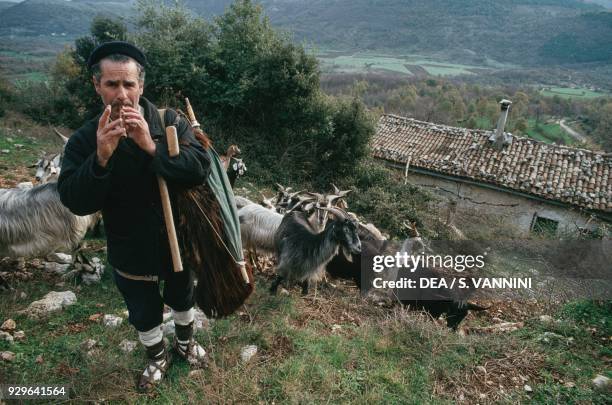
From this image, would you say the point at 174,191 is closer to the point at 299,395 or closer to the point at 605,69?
the point at 299,395

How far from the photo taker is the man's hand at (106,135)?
1.80m

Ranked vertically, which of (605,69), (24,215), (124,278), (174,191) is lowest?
(605,69)

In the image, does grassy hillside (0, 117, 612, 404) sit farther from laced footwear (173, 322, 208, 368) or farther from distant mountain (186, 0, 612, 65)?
distant mountain (186, 0, 612, 65)

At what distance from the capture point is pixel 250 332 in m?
3.42

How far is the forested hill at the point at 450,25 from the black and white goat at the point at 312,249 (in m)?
68.9

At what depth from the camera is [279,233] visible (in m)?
5.50

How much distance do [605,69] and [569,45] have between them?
30.5ft

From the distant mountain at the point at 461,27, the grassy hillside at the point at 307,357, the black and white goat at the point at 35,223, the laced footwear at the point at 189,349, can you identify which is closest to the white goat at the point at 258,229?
the grassy hillside at the point at 307,357

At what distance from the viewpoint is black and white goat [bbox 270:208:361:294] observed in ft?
16.6

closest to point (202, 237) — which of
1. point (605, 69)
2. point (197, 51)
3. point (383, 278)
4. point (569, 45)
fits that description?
point (383, 278)

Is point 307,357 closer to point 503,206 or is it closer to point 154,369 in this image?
point 154,369

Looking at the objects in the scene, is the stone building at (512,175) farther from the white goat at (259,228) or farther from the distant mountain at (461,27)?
the distant mountain at (461,27)

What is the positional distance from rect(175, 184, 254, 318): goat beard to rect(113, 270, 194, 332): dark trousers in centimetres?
9

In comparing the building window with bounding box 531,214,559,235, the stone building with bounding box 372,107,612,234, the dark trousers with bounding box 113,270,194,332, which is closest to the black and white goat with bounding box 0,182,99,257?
the dark trousers with bounding box 113,270,194,332
